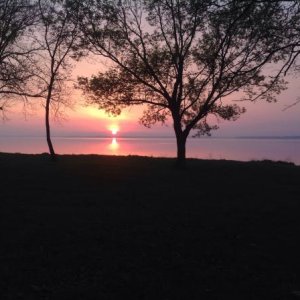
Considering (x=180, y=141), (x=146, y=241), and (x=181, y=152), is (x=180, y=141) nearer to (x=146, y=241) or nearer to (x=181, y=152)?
(x=181, y=152)

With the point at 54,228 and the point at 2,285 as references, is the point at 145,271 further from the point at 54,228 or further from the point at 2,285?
the point at 54,228

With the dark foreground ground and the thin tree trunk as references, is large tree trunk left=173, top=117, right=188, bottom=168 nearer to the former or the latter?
the thin tree trunk

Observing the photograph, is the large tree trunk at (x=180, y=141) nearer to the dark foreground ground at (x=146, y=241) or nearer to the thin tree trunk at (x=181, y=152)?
the thin tree trunk at (x=181, y=152)

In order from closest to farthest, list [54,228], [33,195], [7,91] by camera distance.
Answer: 1. [54,228]
2. [33,195]
3. [7,91]

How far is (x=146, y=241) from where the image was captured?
1070 centimetres

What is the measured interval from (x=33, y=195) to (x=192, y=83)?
13.3 m

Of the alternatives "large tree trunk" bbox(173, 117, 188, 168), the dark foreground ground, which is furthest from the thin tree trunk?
the dark foreground ground

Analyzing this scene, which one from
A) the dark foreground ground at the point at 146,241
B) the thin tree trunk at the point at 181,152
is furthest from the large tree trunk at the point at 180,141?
the dark foreground ground at the point at 146,241

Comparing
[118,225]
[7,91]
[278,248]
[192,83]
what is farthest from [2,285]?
[7,91]

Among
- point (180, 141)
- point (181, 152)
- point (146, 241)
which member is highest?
point (180, 141)

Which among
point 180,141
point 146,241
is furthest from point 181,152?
point 146,241

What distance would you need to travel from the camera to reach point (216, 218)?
13.4m

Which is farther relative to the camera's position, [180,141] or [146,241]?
[180,141]

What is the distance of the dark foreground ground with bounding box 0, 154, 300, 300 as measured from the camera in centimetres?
798
